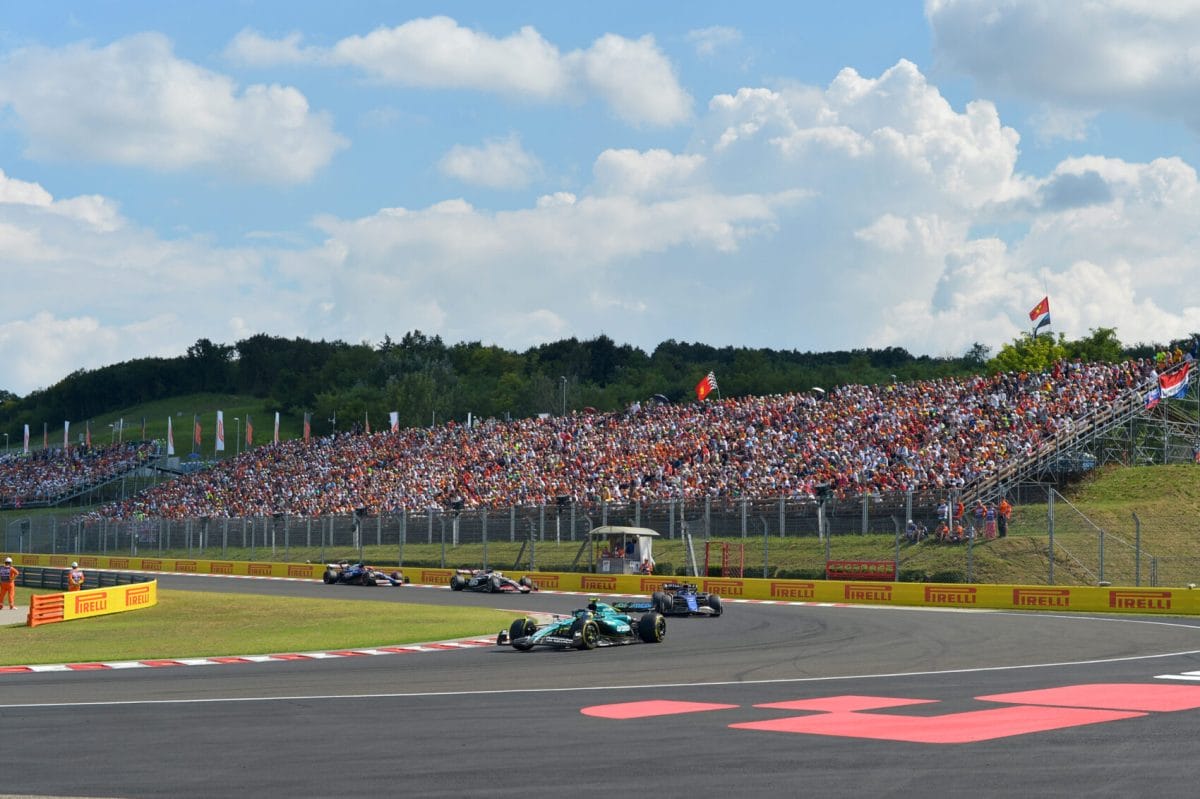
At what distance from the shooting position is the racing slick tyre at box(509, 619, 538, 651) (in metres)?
23.0

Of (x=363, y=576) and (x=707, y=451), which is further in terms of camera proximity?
(x=707, y=451)

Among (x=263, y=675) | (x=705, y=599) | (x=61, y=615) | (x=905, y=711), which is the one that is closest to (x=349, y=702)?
(x=263, y=675)

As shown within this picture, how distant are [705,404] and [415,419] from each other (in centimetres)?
6286

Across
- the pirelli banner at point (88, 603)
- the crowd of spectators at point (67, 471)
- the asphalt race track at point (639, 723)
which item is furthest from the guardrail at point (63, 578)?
the crowd of spectators at point (67, 471)

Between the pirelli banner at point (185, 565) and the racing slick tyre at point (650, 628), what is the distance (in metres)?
24.4

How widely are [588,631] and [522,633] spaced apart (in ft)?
3.87

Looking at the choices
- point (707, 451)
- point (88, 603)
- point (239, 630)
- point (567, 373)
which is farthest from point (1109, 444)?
point (567, 373)

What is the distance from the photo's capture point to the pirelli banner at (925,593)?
105 feet

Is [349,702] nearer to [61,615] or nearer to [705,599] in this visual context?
[705,599]

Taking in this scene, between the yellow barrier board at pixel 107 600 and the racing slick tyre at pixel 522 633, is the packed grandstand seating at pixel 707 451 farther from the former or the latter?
the racing slick tyre at pixel 522 633

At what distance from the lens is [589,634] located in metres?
23.1

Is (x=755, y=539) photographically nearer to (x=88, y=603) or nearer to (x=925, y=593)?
(x=925, y=593)

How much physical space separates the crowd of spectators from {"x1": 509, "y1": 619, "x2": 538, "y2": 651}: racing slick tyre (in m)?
75.1

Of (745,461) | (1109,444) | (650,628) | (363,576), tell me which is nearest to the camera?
(650,628)
